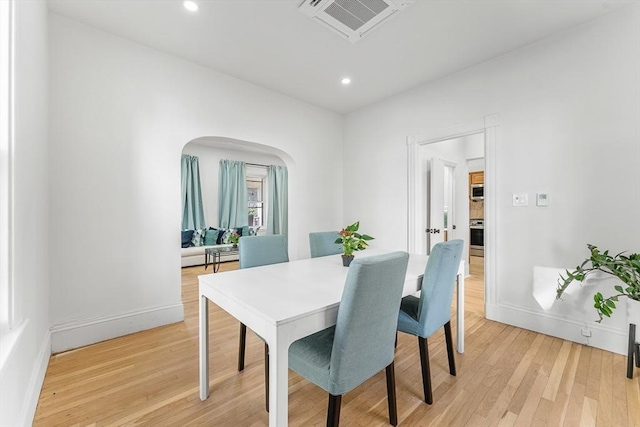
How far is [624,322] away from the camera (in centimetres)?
213

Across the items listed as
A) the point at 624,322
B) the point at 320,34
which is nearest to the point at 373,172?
Result: the point at 320,34

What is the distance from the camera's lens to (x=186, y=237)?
18.4 feet

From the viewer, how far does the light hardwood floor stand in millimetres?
1502

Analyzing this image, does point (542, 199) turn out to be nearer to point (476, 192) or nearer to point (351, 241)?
point (351, 241)

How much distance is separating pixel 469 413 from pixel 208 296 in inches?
64.4

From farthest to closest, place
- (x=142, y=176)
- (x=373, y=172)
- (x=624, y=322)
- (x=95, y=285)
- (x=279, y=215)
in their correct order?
(x=279, y=215), (x=373, y=172), (x=142, y=176), (x=95, y=285), (x=624, y=322)

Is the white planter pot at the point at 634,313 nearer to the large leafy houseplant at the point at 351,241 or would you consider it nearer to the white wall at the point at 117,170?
the large leafy houseplant at the point at 351,241

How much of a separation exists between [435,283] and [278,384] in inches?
42.4

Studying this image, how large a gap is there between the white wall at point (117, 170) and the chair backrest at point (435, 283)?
2393 mm

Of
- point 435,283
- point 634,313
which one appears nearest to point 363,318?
point 435,283

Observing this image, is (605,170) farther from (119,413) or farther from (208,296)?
(119,413)

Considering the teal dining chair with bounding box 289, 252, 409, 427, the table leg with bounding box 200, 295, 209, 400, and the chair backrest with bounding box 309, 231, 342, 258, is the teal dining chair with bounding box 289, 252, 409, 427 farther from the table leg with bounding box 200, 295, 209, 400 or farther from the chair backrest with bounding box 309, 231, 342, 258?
the chair backrest with bounding box 309, 231, 342, 258

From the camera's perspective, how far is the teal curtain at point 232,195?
6.46 meters

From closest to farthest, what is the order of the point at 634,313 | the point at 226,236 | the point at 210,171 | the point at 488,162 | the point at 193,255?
the point at 634,313, the point at 488,162, the point at 193,255, the point at 226,236, the point at 210,171
